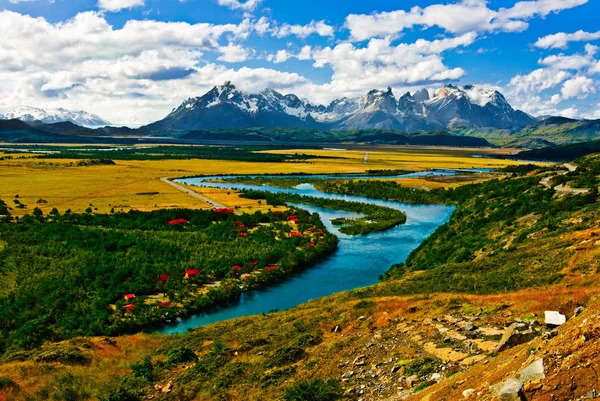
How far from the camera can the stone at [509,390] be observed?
36.2ft

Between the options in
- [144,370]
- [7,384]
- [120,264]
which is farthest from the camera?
[120,264]

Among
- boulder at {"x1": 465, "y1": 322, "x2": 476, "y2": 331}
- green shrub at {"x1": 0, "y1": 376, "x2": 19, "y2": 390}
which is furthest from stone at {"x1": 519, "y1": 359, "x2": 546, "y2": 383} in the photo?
green shrub at {"x1": 0, "y1": 376, "x2": 19, "y2": 390}

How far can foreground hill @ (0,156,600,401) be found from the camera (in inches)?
520

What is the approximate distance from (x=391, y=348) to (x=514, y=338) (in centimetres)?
616

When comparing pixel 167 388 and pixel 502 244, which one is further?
pixel 502 244

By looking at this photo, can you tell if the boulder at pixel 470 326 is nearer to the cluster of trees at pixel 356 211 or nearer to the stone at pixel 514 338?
the stone at pixel 514 338

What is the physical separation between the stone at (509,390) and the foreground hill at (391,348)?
0.24 feet

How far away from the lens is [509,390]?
11.3 meters

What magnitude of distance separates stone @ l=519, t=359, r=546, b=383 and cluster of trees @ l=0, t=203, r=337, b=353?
31395mm

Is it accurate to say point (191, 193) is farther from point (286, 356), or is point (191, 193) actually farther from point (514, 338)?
point (514, 338)

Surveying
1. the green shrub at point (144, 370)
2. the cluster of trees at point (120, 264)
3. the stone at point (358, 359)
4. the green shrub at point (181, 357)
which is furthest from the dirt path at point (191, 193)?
the stone at point (358, 359)

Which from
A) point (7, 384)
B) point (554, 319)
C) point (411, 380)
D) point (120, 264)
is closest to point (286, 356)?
point (411, 380)

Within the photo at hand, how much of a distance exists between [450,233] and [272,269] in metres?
25.3

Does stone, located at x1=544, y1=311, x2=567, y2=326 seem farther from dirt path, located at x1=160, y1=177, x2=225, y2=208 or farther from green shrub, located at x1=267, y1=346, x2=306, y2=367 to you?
dirt path, located at x1=160, y1=177, x2=225, y2=208
